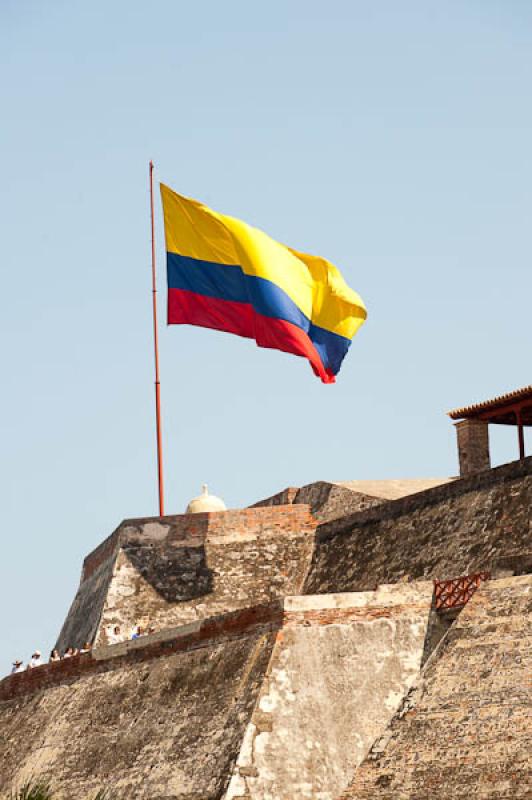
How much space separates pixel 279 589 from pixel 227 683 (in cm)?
860

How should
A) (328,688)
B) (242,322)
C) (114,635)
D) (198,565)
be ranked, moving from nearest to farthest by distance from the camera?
(328,688)
(114,635)
(242,322)
(198,565)

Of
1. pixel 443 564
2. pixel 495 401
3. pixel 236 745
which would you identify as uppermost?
pixel 495 401

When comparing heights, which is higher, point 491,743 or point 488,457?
point 488,457

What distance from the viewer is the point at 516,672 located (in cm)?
2283

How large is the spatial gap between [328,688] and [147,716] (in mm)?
3909

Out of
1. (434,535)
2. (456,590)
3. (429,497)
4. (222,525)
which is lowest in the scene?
(456,590)

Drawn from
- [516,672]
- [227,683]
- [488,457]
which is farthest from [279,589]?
[516,672]

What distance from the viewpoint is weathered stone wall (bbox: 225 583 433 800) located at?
2420 cm

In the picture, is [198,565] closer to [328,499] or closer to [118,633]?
[118,633]

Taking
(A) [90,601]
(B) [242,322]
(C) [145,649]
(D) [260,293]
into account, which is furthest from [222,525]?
(C) [145,649]

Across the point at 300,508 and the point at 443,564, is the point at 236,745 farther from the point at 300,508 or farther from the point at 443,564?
the point at 300,508

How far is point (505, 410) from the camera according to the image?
111ft

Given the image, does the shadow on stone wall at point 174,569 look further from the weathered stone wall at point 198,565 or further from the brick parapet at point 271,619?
the brick parapet at point 271,619

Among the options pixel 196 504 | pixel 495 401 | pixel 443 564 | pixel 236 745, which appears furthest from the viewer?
pixel 196 504
